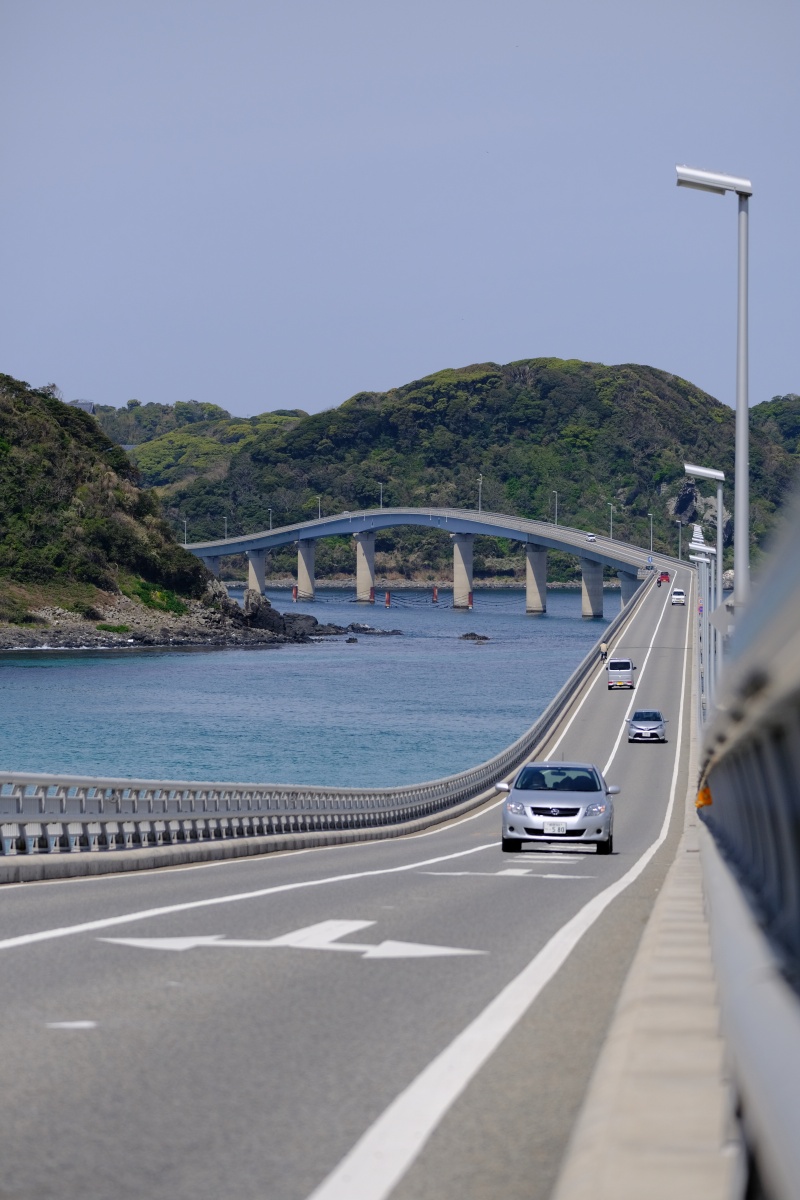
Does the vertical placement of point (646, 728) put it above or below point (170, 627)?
below

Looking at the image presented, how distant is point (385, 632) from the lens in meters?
170

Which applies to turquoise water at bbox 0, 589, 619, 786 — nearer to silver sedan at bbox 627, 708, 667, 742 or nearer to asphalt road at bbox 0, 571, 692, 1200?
silver sedan at bbox 627, 708, 667, 742

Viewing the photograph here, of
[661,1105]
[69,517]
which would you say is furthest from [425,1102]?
[69,517]

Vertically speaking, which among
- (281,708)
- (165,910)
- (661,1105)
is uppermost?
(661,1105)

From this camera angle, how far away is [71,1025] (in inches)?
311

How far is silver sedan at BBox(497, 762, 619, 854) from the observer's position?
25812mm

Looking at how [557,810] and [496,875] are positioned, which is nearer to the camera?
[496,875]

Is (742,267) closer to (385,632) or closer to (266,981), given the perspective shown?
(266,981)

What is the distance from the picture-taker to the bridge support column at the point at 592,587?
609 feet

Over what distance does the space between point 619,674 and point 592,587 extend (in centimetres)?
10534

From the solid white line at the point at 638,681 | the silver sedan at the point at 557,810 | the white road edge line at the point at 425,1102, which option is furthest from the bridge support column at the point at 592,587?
the white road edge line at the point at 425,1102

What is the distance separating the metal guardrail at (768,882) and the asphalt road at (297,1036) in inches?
37.3

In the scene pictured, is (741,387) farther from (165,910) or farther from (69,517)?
(69,517)

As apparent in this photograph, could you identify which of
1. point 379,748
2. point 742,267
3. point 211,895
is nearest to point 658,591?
point 379,748
